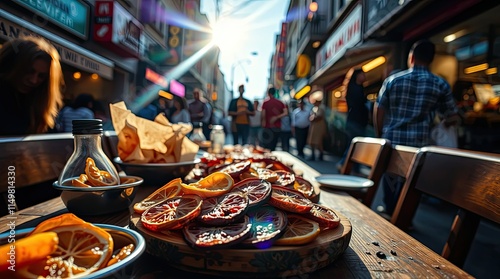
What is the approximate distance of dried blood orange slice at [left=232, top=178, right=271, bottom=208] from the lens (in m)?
0.68

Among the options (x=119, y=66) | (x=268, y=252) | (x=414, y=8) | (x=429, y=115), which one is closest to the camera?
(x=268, y=252)

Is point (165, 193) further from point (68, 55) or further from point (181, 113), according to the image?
point (68, 55)

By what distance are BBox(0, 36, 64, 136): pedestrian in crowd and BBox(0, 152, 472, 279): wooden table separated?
1.27 m

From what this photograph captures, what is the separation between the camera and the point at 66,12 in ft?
23.2

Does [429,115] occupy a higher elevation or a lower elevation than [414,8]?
lower

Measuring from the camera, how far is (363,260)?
675 millimetres

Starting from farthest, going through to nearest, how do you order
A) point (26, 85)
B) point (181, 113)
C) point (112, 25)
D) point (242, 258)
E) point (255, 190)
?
point (112, 25) → point (181, 113) → point (26, 85) → point (255, 190) → point (242, 258)

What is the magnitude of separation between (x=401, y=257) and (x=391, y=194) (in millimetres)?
2699

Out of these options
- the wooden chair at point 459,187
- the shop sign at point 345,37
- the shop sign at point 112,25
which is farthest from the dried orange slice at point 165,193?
the shop sign at point 112,25

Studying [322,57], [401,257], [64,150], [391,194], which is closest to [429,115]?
[391,194]

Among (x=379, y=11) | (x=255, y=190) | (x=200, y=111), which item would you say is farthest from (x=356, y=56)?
(x=255, y=190)

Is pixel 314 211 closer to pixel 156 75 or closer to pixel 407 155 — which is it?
pixel 407 155

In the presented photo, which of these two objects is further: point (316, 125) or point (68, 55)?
point (316, 125)

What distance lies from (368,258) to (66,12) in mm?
8336
